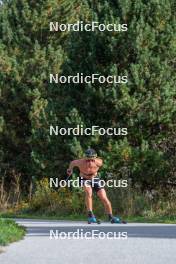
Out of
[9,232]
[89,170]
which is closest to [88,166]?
[89,170]

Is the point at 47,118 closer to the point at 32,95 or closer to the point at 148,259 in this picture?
the point at 32,95

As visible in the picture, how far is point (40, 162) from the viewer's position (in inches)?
1022

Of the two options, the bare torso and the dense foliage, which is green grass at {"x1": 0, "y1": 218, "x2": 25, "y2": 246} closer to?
the bare torso

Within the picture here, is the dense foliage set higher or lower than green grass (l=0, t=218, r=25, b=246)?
higher

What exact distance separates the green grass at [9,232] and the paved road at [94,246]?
16cm

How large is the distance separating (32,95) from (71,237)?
19041 millimetres

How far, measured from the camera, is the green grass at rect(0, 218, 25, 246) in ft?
43.8

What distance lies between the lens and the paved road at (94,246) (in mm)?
11173

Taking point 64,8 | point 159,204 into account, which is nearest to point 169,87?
point 159,204

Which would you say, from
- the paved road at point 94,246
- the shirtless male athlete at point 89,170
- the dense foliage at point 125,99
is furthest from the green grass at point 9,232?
the dense foliage at point 125,99

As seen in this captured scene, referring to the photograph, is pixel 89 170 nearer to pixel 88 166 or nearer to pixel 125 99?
pixel 88 166

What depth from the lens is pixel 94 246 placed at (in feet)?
43.7

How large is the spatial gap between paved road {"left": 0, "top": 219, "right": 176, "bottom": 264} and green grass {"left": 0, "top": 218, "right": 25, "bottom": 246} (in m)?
0.16

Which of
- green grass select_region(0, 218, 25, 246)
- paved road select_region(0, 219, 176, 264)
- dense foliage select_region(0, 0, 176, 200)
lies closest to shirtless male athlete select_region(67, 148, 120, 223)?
paved road select_region(0, 219, 176, 264)
